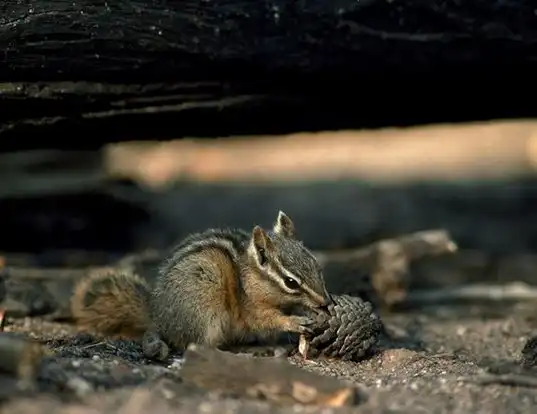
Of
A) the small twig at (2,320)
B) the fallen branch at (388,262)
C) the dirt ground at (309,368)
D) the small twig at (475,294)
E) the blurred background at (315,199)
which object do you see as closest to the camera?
the dirt ground at (309,368)

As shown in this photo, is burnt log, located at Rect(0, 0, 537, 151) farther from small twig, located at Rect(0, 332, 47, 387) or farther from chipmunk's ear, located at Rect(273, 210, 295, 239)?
small twig, located at Rect(0, 332, 47, 387)

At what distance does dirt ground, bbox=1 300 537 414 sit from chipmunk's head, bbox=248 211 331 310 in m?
0.33

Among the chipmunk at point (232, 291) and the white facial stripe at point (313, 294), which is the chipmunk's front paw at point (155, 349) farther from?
the white facial stripe at point (313, 294)

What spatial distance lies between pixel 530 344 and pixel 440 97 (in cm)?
180

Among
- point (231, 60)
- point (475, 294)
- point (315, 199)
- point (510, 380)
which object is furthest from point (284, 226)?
point (315, 199)

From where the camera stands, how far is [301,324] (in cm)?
508

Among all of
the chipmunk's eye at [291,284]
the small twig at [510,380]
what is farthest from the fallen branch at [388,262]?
the small twig at [510,380]

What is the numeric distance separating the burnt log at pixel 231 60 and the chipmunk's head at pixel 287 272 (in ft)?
3.30

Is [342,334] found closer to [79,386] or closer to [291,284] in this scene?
[291,284]

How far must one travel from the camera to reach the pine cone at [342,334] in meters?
5.04

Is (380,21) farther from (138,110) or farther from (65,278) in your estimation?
(65,278)

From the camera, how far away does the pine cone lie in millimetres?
5043

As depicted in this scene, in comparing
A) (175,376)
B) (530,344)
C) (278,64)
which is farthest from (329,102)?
(175,376)

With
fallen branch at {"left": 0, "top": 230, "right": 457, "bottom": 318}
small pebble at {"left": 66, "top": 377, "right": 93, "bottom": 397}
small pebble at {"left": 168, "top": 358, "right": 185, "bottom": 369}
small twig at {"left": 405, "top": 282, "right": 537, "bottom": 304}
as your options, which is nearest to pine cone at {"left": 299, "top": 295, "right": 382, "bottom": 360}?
small pebble at {"left": 168, "top": 358, "right": 185, "bottom": 369}
